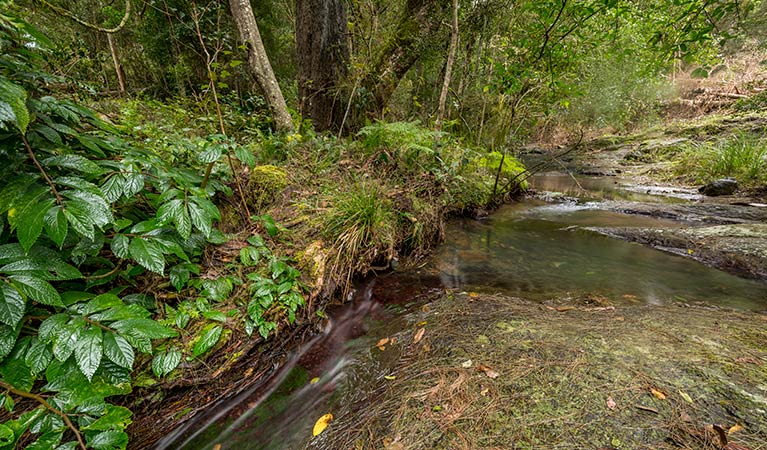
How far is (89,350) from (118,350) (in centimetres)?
9

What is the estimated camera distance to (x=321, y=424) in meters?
1.45

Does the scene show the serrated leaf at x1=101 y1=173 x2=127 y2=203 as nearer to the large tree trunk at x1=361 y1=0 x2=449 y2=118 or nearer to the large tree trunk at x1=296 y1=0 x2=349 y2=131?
the large tree trunk at x1=296 y1=0 x2=349 y2=131

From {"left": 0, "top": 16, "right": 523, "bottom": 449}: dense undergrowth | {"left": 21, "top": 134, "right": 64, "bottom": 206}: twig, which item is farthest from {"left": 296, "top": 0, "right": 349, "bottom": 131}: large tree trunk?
{"left": 21, "top": 134, "right": 64, "bottom": 206}: twig

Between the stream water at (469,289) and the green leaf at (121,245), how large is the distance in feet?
3.08

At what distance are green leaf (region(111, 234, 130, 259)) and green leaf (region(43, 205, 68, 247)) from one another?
22 cm

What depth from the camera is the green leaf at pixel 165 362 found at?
4.71 feet

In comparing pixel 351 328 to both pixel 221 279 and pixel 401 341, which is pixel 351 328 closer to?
pixel 401 341

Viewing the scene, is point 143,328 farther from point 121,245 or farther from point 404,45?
point 404,45

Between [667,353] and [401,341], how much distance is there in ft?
4.66

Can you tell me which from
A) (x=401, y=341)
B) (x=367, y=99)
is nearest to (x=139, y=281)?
(x=401, y=341)

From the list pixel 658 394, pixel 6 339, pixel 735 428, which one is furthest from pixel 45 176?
pixel 735 428

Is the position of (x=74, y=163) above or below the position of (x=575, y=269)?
above

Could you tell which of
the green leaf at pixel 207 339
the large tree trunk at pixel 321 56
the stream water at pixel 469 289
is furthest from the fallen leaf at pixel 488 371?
the large tree trunk at pixel 321 56

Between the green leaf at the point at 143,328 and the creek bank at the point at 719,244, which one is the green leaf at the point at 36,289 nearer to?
the green leaf at the point at 143,328
